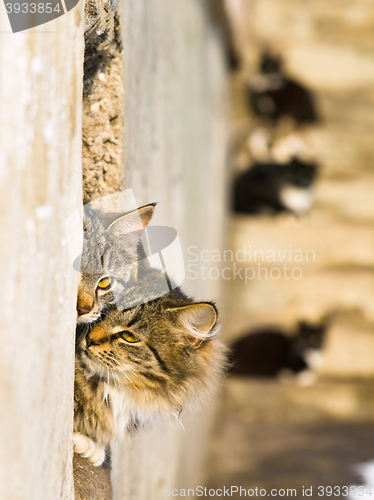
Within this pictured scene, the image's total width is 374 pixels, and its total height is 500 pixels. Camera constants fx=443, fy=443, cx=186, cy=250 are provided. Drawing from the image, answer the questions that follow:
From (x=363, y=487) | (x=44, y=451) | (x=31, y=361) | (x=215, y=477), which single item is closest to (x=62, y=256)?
(x=31, y=361)

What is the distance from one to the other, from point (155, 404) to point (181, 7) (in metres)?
1.78

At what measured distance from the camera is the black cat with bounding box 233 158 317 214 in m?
3.72

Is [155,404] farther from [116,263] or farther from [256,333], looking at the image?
[256,333]

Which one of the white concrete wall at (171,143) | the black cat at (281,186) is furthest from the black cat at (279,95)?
the white concrete wall at (171,143)

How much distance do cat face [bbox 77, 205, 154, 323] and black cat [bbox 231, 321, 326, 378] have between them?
2.96 meters

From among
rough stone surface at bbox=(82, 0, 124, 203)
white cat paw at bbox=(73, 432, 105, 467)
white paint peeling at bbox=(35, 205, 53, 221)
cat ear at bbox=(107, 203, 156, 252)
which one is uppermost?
rough stone surface at bbox=(82, 0, 124, 203)

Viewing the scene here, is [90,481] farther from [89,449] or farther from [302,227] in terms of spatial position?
[302,227]

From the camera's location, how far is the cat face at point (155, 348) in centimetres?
94

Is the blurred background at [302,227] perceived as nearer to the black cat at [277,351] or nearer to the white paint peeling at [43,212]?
the black cat at [277,351]

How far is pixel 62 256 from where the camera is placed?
630mm
